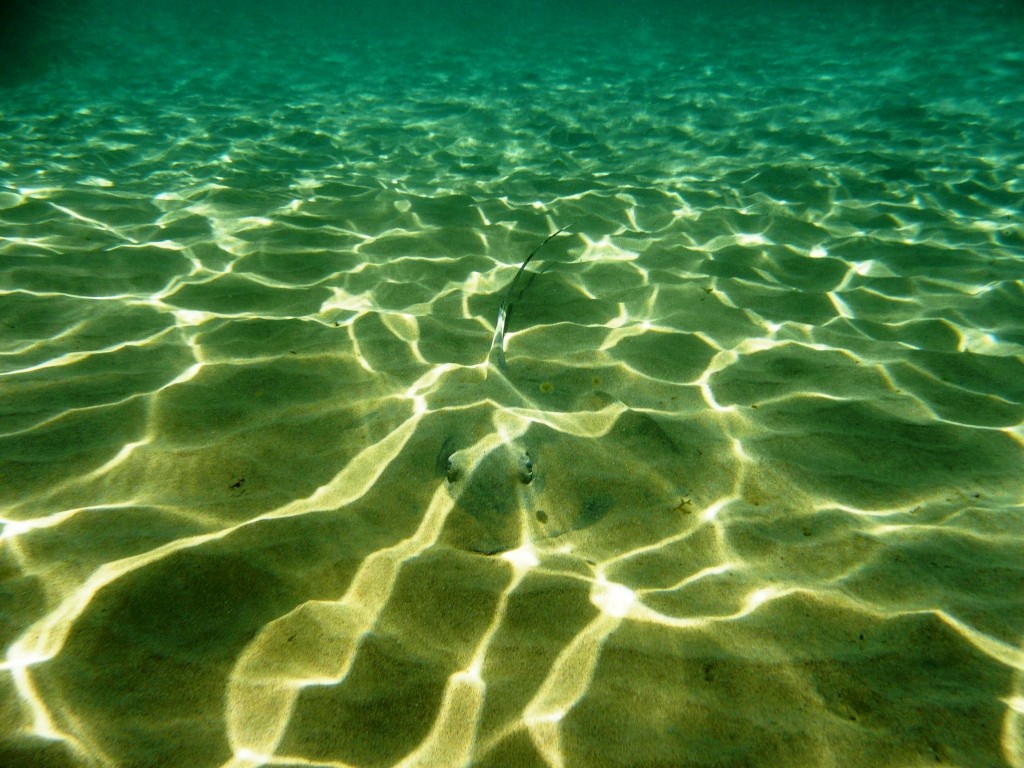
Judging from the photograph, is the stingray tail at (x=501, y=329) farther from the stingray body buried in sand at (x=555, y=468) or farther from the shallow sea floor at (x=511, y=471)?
the stingray body buried in sand at (x=555, y=468)

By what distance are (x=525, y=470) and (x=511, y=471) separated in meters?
0.08

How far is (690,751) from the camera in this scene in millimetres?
1820

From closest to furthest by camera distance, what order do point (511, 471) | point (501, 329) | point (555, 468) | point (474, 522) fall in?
point (474, 522) < point (511, 471) < point (555, 468) < point (501, 329)

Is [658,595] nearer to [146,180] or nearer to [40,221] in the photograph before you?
[40,221]

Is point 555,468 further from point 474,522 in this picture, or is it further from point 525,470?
point 474,522

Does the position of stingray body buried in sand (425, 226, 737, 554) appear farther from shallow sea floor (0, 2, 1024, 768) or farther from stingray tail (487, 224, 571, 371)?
stingray tail (487, 224, 571, 371)

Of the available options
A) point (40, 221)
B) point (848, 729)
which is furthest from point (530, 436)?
point (40, 221)

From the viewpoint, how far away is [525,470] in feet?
9.47

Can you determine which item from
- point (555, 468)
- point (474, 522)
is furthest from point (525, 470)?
point (474, 522)

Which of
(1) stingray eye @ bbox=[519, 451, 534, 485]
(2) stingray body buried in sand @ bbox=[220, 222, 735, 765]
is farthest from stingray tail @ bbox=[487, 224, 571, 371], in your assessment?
(1) stingray eye @ bbox=[519, 451, 534, 485]

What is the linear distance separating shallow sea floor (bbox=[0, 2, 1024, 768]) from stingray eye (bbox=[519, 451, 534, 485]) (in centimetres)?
1

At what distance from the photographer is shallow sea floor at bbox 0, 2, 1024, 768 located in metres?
1.92

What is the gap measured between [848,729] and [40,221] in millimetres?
8184

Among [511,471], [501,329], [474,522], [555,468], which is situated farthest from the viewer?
[501,329]
